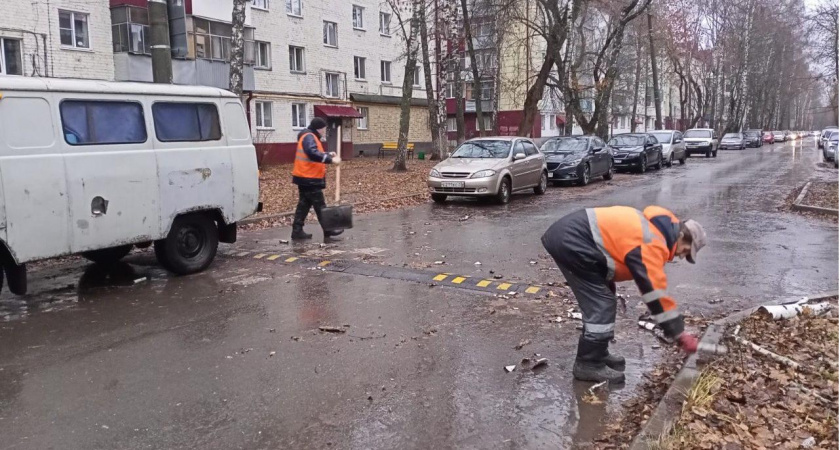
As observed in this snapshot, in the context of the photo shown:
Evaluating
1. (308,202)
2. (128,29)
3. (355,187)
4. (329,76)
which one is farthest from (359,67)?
(308,202)

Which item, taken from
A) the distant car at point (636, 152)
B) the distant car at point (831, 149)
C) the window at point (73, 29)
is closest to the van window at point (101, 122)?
the window at point (73, 29)

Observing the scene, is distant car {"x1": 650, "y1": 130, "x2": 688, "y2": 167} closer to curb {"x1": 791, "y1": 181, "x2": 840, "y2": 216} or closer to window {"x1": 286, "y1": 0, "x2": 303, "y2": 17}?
curb {"x1": 791, "y1": 181, "x2": 840, "y2": 216}

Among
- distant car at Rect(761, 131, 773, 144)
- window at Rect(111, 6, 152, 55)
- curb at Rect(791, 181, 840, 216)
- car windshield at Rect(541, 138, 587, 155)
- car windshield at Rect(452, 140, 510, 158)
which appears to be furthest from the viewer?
distant car at Rect(761, 131, 773, 144)

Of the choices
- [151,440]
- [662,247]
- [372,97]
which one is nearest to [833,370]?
[662,247]

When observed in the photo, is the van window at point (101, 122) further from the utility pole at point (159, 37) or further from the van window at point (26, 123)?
the utility pole at point (159, 37)

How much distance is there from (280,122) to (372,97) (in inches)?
322

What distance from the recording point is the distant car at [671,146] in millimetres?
29969

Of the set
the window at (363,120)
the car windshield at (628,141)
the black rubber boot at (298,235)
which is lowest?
the black rubber boot at (298,235)

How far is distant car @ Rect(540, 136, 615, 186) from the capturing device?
2012 centimetres

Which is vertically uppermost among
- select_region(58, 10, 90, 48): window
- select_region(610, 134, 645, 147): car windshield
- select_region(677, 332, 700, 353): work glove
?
select_region(58, 10, 90, 48): window

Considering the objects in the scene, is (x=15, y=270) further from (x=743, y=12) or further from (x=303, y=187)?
Answer: (x=743, y=12)

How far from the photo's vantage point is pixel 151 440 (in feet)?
12.6

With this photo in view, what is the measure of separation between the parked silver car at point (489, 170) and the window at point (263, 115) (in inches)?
720

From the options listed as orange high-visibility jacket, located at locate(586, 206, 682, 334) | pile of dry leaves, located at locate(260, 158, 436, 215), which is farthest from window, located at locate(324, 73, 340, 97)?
orange high-visibility jacket, located at locate(586, 206, 682, 334)
